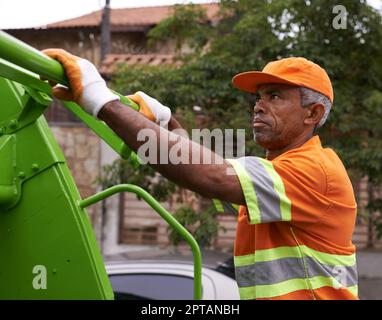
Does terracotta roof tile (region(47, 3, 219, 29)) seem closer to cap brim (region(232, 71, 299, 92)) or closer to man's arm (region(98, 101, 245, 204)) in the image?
cap brim (region(232, 71, 299, 92))

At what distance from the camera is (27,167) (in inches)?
86.7

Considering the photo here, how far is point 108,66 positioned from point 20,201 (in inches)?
272

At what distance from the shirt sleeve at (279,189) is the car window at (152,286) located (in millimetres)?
2129

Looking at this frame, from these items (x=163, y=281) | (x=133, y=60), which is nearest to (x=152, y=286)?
(x=163, y=281)

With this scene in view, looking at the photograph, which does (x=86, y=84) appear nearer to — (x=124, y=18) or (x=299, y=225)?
(x=299, y=225)

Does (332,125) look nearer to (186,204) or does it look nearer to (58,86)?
(186,204)

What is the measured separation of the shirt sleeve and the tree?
3.73 metres

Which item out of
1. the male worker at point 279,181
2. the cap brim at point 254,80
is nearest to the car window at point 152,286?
the male worker at point 279,181

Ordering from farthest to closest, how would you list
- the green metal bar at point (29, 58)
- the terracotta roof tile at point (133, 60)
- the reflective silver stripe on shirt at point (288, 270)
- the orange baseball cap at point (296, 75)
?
1. the terracotta roof tile at point (133, 60)
2. the orange baseball cap at point (296, 75)
3. the reflective silver stripe on shirt at point (288, 270)
4. the green metal bar at point (29, 58)

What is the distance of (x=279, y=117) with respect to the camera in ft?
6.89

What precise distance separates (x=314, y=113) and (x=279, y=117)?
0.43ft

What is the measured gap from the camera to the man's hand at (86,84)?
1.63 meters

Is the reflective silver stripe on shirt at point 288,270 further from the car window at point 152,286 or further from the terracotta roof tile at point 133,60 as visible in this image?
the terracotta roof tile at point 133,60
